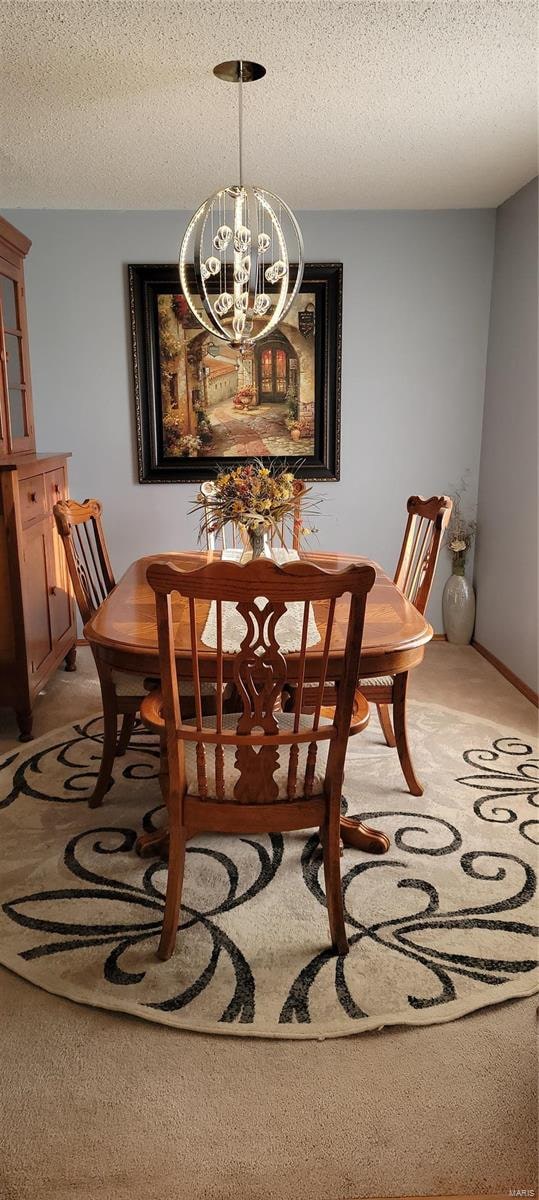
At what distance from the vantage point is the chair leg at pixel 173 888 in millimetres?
2005

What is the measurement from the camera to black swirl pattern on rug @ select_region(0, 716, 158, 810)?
300 centimetres

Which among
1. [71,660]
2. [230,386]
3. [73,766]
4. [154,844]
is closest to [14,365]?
[230,386]

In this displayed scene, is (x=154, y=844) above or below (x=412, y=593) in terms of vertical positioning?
below

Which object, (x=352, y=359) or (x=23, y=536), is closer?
(x=23, y=536)

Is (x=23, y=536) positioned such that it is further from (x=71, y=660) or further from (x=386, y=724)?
(x=386, y=724)

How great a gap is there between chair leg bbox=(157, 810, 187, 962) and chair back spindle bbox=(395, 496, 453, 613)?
4.07ft

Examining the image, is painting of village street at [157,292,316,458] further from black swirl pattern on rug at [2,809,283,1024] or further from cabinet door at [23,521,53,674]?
black swirl pattern on rug at [2,809,283,1024]

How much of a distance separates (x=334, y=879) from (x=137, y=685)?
40.6 inches

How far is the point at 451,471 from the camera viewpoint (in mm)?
4922

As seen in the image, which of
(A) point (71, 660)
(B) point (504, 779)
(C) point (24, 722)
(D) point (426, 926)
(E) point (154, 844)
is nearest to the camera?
(D) point (426, 926)

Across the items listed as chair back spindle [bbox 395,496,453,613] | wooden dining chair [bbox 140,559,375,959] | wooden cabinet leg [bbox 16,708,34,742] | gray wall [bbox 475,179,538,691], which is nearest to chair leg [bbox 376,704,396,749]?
chair back spindle [bbox 395,496,453,613]

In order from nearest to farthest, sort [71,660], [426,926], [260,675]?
[260,675], [426,926], [71,660]

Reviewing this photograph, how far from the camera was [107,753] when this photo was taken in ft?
9.35

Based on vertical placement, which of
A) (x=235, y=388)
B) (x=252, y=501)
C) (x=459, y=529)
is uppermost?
(x=235, y=388)
